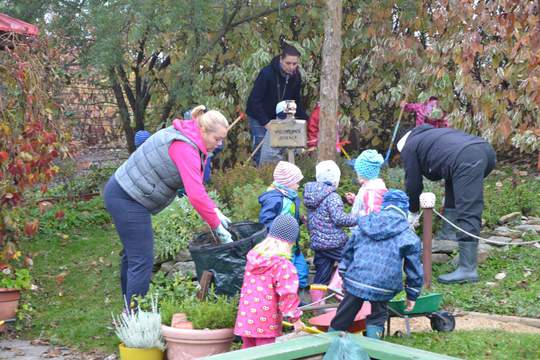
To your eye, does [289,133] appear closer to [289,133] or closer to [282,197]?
[289,133]

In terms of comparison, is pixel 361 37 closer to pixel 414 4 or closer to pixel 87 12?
pixel 414 4

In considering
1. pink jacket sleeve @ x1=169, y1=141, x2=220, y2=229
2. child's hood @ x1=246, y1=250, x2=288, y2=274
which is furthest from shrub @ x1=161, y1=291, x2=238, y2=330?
pink jacket sleeve @ x1=169, y1=141, x2=220, y2=229

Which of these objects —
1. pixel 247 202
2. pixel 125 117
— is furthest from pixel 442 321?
pixel 125 117

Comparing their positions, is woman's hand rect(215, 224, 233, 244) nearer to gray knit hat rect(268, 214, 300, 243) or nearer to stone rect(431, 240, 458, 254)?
gray knit hat rect(268, 214, 300, 243)

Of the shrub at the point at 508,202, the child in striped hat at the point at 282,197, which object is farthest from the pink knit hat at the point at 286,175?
the shrub at the point at 508,202

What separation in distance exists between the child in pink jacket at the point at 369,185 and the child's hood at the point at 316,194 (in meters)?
0.30

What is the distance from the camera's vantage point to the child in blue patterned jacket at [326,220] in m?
6.80

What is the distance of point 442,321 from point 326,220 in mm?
1283

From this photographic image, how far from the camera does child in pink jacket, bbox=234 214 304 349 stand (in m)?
5.38

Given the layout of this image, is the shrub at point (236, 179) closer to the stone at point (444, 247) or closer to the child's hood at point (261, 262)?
the stone at point (444, 247)

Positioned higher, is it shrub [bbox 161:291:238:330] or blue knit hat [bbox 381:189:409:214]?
blue knit hat [bbox 381:189:409:214]

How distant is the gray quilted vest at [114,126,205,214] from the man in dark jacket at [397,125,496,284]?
7.64 ft

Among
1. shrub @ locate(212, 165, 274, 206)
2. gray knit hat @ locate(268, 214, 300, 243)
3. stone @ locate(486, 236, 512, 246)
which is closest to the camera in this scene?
gray knit hat @ locate(268, 214, 300, 243)

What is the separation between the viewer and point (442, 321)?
6.02 metres
